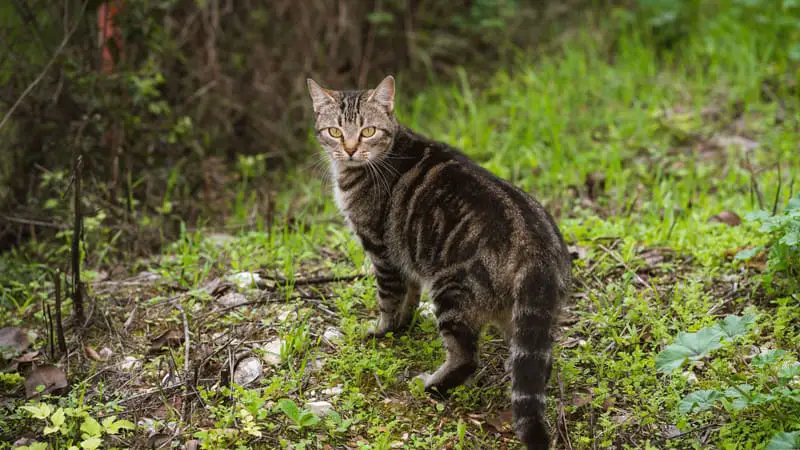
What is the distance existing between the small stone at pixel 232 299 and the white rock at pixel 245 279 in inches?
3.0

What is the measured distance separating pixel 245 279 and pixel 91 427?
1418 millimetres

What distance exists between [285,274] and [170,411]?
1198 mm

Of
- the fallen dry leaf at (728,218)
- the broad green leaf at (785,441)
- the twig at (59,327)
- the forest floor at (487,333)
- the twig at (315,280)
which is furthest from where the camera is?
the fallen dry leaf at (728,218)

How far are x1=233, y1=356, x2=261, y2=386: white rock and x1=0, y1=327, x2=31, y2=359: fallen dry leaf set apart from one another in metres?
1.17

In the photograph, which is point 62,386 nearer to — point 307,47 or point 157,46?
point 157,46

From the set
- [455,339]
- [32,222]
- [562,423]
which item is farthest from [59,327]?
[562,423]

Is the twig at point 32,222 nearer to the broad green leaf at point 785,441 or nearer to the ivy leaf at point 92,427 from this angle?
the ivy leaf at point 92,427

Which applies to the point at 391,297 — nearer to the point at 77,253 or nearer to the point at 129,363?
the point at 129,363

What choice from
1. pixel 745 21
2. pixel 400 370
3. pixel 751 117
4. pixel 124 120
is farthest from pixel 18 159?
pixel 745 21

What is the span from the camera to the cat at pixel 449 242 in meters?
3.00

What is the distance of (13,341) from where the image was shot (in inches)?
152

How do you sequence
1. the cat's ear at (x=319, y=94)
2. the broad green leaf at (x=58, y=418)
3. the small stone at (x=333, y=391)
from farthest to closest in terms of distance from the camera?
the cat's ear at (x=319, y=94), the small stone at (x=333, y=391), the broad green leaf at (x=58, y=418)

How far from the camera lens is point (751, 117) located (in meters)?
6.27

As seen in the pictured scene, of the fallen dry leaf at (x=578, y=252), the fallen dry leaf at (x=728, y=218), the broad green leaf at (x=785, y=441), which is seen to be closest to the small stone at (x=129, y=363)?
the fallen dry leaf at (x=578, y=252)
